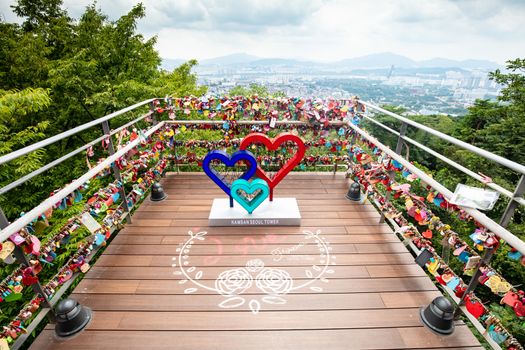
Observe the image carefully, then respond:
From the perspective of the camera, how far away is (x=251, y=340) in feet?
6.42

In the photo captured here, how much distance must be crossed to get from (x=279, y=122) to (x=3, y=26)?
391 inches

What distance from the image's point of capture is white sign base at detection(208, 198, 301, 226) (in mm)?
3188

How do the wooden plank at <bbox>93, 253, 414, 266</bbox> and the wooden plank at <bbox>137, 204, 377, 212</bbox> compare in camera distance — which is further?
the wooden plank at <bbox>137, 204, 377, 212</bbox>

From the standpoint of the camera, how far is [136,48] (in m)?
8.64

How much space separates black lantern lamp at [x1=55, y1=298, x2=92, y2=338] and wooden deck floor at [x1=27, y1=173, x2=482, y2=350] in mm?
66

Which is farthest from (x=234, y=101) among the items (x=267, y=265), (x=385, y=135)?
(x=385, y=135)

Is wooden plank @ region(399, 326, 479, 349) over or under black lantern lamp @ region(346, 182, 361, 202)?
under

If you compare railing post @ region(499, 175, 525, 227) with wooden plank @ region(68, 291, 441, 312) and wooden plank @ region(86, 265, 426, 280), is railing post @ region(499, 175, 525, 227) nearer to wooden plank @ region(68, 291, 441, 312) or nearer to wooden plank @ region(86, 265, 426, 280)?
wooden plank @ region(68, 291, 441, 312)

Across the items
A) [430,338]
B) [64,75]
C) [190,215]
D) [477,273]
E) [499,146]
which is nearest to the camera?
[477,273]

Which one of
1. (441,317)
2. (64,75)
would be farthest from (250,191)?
(64,75)

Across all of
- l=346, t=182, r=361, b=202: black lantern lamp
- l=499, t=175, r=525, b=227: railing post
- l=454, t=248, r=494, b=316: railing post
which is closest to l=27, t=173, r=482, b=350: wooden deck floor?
l=454, t=248, r=494, b=316: railing post

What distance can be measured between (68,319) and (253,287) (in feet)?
4.58

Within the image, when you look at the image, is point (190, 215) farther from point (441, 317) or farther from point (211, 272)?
point (441, 317)

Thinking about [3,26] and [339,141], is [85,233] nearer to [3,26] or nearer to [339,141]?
[339,141]
